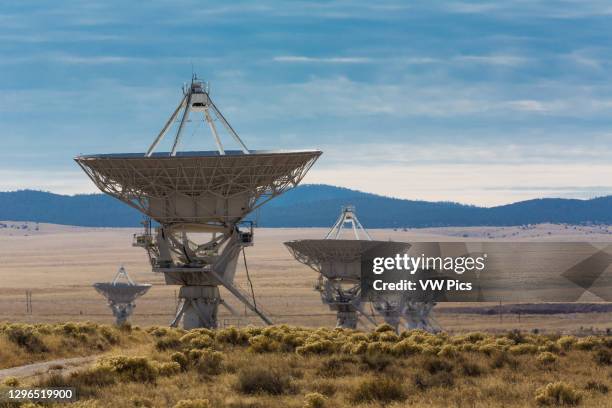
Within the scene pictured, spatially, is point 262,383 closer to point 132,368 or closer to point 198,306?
point 132,368

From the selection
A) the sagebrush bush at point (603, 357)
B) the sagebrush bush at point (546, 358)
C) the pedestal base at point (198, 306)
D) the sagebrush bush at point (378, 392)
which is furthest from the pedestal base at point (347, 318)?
the sagebrush bush at point (378, 392)

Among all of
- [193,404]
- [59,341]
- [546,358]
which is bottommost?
[546,358]

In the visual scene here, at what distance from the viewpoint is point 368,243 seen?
6562 cm

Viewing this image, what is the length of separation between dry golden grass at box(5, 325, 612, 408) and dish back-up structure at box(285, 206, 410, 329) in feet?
99.8

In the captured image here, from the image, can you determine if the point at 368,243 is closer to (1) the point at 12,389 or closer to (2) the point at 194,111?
(2) the point at 194,111

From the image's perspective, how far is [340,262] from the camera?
67000 millimetres

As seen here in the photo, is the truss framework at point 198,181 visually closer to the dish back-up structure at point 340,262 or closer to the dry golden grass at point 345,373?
the dish back-up structure at point 340,262

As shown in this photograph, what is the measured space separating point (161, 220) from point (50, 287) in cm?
11175

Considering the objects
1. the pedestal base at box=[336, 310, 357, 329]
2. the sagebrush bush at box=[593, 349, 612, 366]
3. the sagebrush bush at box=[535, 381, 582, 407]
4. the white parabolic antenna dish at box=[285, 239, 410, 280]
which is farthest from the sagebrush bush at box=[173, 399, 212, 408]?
the pedestal base at box=[336, 310, 357, 329]

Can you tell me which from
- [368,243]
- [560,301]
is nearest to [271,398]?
[368,243]

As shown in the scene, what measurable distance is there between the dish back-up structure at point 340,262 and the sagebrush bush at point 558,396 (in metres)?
40.9

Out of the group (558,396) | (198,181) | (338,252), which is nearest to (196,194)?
(198,181)

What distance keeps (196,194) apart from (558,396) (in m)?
32.3

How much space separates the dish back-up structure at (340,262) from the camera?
216ft
